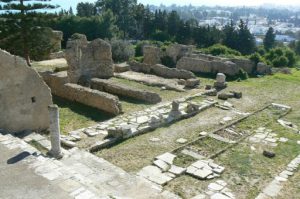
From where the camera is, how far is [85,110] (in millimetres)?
17094

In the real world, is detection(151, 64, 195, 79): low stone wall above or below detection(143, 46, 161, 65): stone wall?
below

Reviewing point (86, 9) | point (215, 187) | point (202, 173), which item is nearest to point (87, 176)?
point (202, 173)

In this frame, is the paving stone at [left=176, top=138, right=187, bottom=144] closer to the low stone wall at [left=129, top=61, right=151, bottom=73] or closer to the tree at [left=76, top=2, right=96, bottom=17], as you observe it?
the low stone wall at [left=129, top=61, right=151, bottom=73]

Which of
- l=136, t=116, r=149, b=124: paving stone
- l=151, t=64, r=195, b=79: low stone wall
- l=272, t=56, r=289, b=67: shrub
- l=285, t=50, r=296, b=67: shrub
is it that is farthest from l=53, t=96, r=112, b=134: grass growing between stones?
l=285, t=50, r=296, b=67: shrub

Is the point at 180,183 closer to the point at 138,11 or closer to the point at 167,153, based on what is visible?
the point at 167,153

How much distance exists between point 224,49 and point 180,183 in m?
27.7

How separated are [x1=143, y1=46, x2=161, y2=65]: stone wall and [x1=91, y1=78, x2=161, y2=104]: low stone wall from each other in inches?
330

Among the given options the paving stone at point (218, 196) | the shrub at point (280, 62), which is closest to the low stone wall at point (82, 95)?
the paving stone at point (218, 196)

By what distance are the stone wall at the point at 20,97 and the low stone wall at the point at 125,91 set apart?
596cm

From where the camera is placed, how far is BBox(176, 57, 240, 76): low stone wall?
84.7ft

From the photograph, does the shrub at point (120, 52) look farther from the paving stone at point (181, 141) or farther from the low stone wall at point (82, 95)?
the paving stone at point (181, 141)

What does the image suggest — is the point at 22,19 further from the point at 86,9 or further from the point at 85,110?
the point at 86,9

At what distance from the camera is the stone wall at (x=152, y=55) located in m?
28.9

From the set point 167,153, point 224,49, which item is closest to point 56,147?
point 167,153
